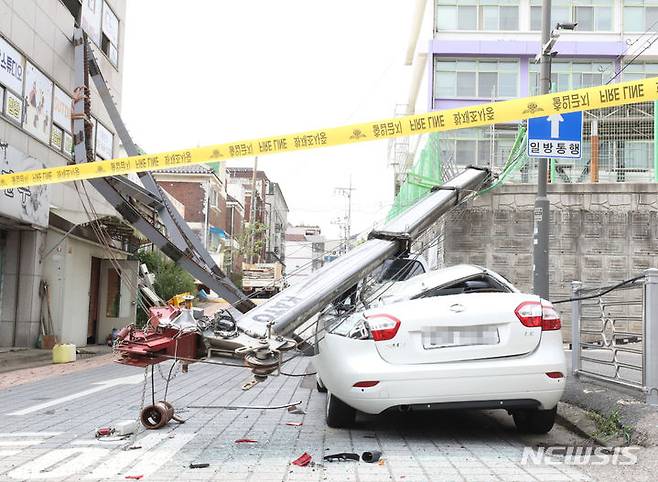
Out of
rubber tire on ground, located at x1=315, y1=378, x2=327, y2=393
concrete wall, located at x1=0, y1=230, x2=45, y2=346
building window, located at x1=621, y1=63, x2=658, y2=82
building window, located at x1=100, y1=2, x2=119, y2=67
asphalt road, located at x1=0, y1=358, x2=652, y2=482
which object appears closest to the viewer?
asphalt road, located at x1=0, y1=358, x2=652, y2=482

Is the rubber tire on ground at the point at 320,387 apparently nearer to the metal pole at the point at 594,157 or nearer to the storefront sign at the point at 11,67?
the metal pole at the point at 594,157

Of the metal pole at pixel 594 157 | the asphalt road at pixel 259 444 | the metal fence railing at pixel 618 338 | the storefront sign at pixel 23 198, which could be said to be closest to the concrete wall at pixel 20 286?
the storefront sign at pixel 23 198

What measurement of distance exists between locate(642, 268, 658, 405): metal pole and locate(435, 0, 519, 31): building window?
31525 millimetres

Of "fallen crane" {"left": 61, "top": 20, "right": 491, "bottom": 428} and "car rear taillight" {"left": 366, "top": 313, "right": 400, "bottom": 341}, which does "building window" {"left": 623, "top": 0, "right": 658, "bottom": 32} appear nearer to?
"fallen crane" {"left": 61, "top": 20, "right": 491, "bottom": 428}

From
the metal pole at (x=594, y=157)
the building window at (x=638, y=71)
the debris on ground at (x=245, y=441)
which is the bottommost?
the debris on ground at (x=245, y=441)

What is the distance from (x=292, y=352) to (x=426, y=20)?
34963 mm

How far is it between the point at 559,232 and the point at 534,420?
30.4ft

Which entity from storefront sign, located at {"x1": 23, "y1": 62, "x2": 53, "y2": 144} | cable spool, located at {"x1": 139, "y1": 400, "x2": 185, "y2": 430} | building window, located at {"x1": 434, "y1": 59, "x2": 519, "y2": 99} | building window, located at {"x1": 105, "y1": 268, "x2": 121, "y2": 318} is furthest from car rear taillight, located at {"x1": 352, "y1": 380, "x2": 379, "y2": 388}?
building window, located at {"x1": 434, "y1": 59, "x2": 519, "y2": 99}

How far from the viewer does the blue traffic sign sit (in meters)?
9.51

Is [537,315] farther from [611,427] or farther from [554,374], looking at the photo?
[611,427]

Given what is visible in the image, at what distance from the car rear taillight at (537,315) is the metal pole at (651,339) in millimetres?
1165

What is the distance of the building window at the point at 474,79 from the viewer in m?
35.4

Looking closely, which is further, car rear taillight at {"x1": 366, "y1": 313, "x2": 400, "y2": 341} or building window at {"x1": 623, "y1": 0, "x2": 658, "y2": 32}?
building window at {"x1": 623, "y1": 0, "x2": 658, "y2": 32}

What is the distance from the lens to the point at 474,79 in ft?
117
